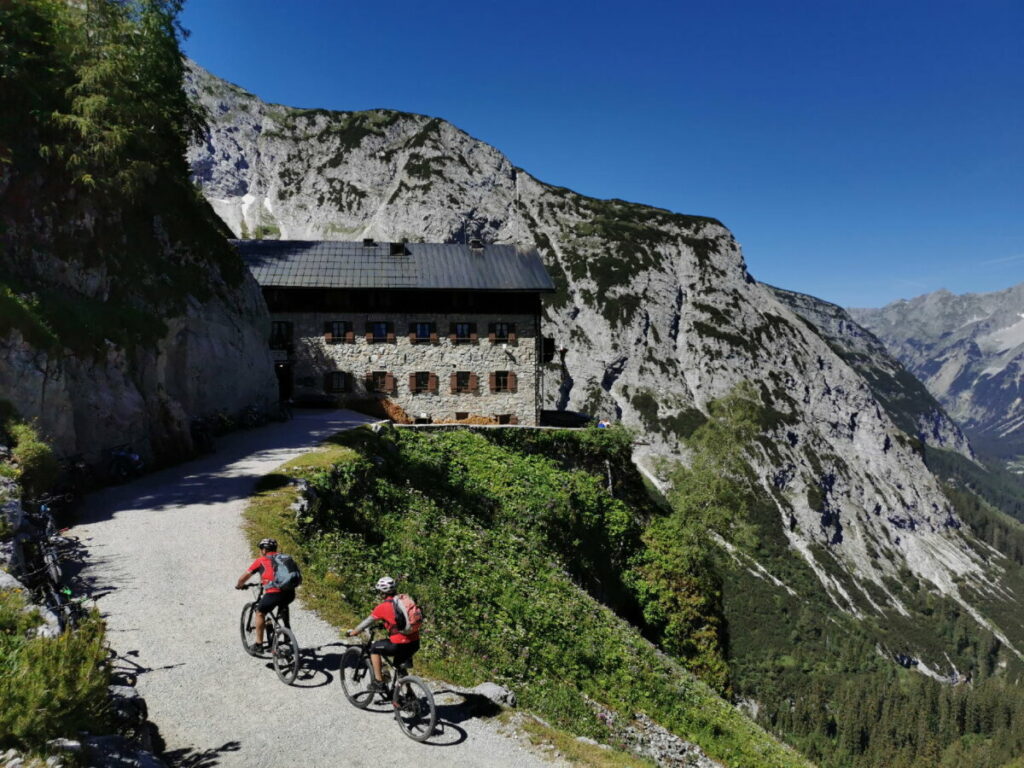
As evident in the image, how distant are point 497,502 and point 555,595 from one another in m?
7.04

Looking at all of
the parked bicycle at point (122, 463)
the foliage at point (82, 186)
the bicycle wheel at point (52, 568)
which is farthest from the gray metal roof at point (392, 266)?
the bicycle wheel at point (52, 568)

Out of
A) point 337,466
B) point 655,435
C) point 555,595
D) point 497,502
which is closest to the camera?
point 555,595

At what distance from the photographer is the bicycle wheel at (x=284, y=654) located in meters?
10.4

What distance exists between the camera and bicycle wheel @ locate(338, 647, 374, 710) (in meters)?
9.98

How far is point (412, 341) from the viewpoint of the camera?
46.7m

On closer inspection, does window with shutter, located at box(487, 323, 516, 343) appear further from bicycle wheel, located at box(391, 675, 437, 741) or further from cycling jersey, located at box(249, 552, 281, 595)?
bicycle wheel, located at box(391, 675, 437, 741)

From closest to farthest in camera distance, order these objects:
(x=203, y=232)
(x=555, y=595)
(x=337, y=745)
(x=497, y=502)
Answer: (x=337, y=745) → (x=555, y=595) → (x=497, y=502) → (x=203, y=232)

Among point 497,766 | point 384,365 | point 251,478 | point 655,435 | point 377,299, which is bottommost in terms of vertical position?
point 655,435

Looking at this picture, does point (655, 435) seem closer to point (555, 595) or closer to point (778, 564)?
point (778, 564)

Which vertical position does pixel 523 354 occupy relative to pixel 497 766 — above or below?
above

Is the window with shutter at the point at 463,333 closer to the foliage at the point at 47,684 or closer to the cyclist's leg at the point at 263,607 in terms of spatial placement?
the cyclist's leg at the point at 263,607

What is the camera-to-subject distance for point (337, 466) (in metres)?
22.1

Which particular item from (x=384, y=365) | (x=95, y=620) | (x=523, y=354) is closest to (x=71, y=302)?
(x=95, y=620)

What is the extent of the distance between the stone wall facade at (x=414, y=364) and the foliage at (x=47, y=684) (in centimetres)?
3827
